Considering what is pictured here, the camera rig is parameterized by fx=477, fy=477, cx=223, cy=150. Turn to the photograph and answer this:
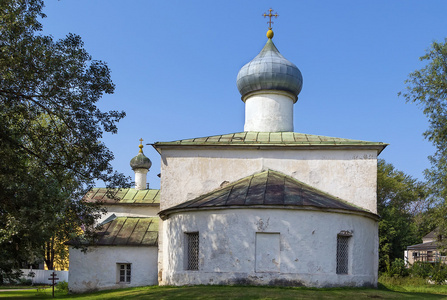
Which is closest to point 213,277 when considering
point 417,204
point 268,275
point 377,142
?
point 268,275

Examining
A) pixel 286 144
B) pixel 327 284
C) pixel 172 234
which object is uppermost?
pixel 286 144

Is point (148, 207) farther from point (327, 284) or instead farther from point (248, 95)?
point (327, 284)

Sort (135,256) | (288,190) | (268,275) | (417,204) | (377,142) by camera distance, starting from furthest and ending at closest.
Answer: (417,204) < (135,256) < (377,142) < (288,190) < (268,275)

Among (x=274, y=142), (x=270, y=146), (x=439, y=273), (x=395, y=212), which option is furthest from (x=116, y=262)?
(x=395, y=212)

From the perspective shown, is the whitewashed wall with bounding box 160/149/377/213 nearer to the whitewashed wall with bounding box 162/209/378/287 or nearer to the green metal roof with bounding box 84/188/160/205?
the whitewashed wall with bounding box 162/209/378/287

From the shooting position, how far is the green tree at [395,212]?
3366 cm

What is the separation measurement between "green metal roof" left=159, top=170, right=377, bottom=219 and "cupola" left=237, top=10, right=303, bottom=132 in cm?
366

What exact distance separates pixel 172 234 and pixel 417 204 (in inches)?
1293

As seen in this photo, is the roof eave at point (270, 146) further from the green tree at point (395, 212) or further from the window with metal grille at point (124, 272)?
the green tree at point (395, 212)

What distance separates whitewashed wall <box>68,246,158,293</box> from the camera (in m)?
17.8

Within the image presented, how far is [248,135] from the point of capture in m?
18.6

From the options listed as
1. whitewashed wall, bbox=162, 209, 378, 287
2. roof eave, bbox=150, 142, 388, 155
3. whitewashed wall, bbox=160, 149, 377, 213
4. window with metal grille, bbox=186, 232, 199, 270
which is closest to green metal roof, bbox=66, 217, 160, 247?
whitewashed wall, bbox=160, 149, 377, 213

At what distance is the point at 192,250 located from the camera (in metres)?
15.3

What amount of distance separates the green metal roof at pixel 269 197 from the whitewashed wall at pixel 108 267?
219cm
